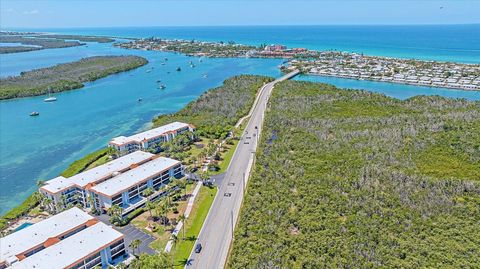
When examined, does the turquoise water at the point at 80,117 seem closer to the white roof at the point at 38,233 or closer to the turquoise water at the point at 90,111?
the turquoise water at the point at 90,111

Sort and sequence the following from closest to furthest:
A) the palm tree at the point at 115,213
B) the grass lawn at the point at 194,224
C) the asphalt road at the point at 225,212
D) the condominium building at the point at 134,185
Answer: the asphalt road at the point at 225,212 → the grass lawn at the point at 194,224 → the palm tree at the point at 115,213 → the condominium building at the point at 134,185

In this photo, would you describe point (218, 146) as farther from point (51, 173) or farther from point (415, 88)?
point (415, 88)

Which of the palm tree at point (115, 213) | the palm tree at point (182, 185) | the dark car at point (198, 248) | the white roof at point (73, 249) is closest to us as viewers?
the white roof at point (73, 249)

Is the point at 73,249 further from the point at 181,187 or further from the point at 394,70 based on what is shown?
the point at 394,70

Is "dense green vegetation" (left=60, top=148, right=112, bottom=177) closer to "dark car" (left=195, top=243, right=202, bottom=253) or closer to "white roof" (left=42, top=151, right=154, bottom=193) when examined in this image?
"white roof" (left=42, top=151, right=154, bottom=193)

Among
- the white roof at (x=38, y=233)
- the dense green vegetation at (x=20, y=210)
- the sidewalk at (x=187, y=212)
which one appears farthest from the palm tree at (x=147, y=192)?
the dense green vegetation at (x=20, y=210)

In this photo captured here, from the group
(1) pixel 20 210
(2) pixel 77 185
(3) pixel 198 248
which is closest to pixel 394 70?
(3) pixel 198 248
